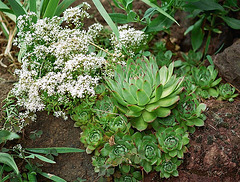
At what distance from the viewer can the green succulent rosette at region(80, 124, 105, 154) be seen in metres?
2.01

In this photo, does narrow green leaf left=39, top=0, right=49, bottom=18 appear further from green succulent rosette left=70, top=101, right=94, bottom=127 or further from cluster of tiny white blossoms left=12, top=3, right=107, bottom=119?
green succulent rosette left=70, top=101, right=94, bottom=127

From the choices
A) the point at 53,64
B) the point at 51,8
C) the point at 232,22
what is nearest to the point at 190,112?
the point at 53,64

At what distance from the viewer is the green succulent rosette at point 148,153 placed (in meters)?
1.92

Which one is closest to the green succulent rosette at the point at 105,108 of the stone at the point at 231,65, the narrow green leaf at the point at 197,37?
the stone at the point at 231,65

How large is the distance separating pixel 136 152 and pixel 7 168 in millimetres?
951

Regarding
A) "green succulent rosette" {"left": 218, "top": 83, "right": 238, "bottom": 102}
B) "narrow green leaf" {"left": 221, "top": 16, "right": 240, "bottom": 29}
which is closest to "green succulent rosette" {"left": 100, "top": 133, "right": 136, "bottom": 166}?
"green succulent rosette" {"left": 218, "top": 83, "right": 238, "bottom": 102}

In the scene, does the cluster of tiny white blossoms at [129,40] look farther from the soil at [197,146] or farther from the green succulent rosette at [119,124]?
the soil at [197,146]

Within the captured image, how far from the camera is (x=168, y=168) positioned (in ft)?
6.36

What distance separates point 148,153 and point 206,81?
92cm

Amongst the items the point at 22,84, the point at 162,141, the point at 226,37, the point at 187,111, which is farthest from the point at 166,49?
the point at 22,84

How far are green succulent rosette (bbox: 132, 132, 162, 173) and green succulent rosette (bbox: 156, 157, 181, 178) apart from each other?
5cm

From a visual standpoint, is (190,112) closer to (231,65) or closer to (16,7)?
(231,65)

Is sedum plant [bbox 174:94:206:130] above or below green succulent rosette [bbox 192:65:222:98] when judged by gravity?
above

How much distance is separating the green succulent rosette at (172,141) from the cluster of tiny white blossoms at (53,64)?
0.60m
